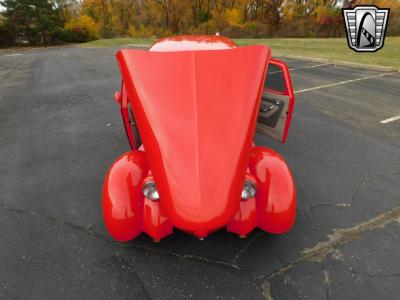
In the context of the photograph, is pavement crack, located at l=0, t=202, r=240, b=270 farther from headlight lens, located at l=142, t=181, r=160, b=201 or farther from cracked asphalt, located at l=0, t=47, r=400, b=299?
headlight lens, located at l=142, t=181, r=160, b=201

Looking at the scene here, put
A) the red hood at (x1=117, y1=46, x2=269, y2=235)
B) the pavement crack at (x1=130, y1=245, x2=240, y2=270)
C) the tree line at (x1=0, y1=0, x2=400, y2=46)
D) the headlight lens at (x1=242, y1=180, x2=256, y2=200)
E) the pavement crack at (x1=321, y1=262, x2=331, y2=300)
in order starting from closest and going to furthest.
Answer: the red hood at (x1=117, y1=46, x2=269, y2=235), the pavement crack at (x1=321, y1=262, x2=331, y2=300), the headlight lens at (x1=242, y1=180, x2=256, y2=200), the pavement crack at (x1=130, y1=245, x2=240, y2=270), the tree line at (x1=0, y1=0, x2=400, y2=46)

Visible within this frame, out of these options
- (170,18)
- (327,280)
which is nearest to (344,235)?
(327,280)

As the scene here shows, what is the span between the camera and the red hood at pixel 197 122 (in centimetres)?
218

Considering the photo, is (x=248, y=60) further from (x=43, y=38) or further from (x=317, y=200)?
(x=43, y=38)

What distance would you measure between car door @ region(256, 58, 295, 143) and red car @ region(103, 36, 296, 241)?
511mm

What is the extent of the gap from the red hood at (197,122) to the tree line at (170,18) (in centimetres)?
3445

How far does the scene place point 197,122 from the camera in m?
2.49

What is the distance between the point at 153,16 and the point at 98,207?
58122mm

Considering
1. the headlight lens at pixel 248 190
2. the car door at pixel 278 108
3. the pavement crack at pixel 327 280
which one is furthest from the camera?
the car door at pixel 278 108

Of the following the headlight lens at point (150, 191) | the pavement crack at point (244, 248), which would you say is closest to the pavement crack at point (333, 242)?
the pavement crack at point (244, 248)

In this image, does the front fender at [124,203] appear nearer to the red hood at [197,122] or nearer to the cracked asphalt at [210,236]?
the red hood at [197,122]

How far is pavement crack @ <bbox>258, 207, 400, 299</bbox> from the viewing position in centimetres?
249

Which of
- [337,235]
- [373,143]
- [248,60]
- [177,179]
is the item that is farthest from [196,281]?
[373,143]

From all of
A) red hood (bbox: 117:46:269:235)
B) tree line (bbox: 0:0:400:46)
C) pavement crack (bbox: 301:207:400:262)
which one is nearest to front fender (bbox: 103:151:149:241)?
red hood (bbox: 117:46:269:235)
